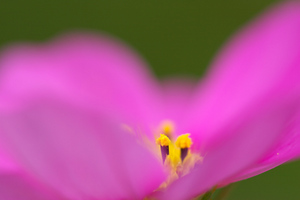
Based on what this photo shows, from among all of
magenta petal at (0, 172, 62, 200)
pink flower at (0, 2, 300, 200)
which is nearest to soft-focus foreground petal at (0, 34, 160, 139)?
pink flower at (0, 2, 300, 200)

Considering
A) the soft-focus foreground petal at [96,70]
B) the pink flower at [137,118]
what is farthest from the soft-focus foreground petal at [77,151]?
the soft-focus foreground petal at [96,70]

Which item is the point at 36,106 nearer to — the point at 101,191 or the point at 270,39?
the point at 101,191

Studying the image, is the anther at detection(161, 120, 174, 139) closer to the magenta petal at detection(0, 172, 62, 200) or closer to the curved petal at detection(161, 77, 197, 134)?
the curved petal at detection(161, 77, 197, 134)

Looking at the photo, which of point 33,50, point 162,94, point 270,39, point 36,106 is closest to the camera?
point 36,106

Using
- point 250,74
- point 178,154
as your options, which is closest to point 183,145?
point 178,154

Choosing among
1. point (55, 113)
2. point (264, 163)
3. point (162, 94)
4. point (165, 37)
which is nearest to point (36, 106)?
point (55, 113)
